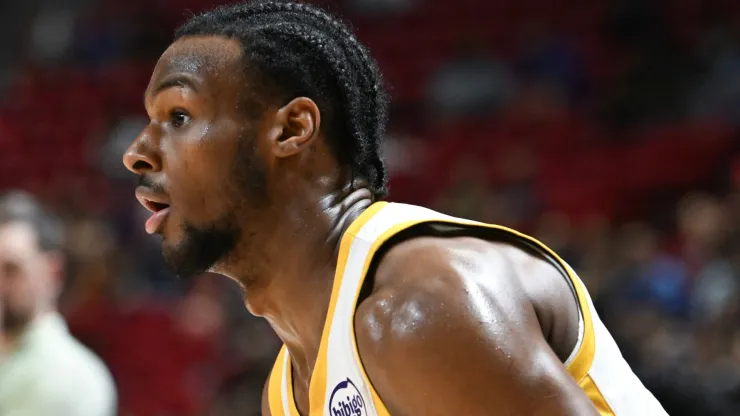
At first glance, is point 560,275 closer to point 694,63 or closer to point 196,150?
point 196,150

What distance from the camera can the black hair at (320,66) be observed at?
2025 mm

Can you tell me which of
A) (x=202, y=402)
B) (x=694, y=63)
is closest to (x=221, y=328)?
(x=202, y=402)

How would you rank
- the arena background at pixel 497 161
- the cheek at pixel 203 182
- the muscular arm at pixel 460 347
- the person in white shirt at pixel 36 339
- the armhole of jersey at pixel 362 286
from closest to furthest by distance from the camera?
the muscular arm at pixel 460 347, the armhole of jersey at pixel 362 286, the cheek at pixel 203 182, the person in white shirt at pixel 36 339, the arena background at pixel 497 161

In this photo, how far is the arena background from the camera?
5.95 meters

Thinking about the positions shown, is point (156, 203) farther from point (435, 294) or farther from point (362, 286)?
point (435, 294)

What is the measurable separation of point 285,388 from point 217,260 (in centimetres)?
42

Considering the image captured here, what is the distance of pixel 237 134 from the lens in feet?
6.51

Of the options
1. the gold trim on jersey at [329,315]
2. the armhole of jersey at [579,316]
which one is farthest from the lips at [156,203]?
the armhole of jersey at [579,316]

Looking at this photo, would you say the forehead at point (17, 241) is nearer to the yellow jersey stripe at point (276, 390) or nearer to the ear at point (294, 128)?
the yellow jersey stripe at point (276, 390)

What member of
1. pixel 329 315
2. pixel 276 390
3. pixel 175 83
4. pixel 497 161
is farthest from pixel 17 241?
pixel 497 161

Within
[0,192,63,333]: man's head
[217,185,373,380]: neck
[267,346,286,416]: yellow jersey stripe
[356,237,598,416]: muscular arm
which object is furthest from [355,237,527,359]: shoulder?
[0,192,63,333]: man's head

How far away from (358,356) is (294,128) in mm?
545

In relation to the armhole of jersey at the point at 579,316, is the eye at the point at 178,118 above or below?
above

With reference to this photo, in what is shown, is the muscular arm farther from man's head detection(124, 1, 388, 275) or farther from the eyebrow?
the eyebrow
